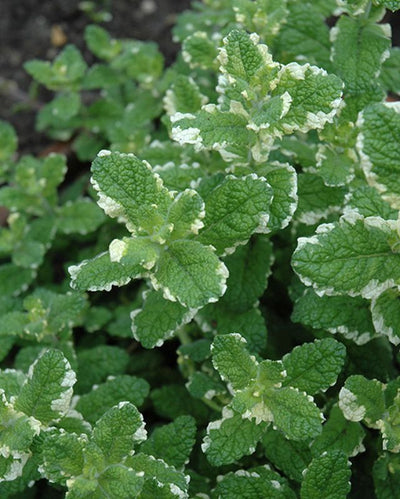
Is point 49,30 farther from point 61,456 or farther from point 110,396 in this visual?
point 61,456

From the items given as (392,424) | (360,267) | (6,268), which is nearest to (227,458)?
(392,424)

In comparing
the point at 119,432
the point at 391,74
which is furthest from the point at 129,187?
the point at 391,74

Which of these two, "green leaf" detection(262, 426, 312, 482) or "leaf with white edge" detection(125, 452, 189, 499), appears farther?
"green leaf" detection(262, 426, 312, 482)

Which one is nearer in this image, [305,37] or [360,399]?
[360,399]

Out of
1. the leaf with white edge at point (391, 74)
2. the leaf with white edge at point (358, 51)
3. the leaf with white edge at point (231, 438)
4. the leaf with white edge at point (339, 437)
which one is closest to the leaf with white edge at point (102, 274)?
the leaf with white edge at point (231, 438)

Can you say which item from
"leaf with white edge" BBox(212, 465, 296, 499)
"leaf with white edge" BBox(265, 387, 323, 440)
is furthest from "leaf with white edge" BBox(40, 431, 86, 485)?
"leaf with white edge" BBox(265, 387, 323, 440)

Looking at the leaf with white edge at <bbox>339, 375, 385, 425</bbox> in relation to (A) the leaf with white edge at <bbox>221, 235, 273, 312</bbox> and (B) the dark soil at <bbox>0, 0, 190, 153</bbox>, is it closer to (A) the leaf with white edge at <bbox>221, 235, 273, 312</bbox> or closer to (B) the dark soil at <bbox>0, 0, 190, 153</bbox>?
(A) the leaf with white edge at <bbox>221, 235, 273, 312</bbox>
